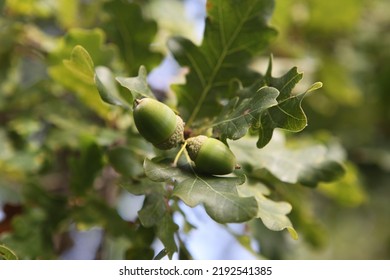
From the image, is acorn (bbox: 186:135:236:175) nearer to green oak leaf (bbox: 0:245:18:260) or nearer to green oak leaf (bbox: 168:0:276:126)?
green oak leaf (bbox: 168:0:276:126)

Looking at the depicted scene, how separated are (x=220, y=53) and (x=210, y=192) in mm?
383

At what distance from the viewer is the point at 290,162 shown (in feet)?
4.07

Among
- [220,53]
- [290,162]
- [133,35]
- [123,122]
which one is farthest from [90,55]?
[290,162]

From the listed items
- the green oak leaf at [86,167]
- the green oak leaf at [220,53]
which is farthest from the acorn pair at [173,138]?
the green oak leaf at [86,167]

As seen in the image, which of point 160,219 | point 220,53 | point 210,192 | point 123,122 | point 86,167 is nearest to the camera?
point 210,192

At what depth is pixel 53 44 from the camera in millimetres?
1760

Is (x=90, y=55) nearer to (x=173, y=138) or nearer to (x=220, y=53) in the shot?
(x=220, y=53)

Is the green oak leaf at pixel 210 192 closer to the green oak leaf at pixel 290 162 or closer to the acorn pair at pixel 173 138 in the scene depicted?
the acorn pair at pixel 173 138

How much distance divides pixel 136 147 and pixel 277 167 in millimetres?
311

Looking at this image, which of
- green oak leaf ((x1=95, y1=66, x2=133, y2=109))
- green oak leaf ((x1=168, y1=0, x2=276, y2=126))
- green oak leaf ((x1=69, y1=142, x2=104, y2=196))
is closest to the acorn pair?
green oak leaf ((x1=95, y1=66, x2=133, y2=109))

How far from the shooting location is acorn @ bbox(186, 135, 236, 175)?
0.97 meters

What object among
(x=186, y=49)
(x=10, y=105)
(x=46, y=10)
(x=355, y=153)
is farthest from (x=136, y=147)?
(x=355, y=153)

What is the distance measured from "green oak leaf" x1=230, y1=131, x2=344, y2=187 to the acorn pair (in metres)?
0.20

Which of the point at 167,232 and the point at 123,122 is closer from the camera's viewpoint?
the point at 167,232
